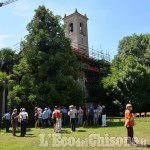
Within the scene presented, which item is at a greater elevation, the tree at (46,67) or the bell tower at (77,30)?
the bell tower at (77,30)

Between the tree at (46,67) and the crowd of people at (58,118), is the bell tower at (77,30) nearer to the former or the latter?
the tree at (46,67)

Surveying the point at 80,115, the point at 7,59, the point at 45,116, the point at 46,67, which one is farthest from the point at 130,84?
the point at 45,116

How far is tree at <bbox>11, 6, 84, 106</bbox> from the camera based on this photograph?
28744 mm

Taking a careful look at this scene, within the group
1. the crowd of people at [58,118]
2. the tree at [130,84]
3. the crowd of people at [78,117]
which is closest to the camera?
the crowd of people at [58,118]

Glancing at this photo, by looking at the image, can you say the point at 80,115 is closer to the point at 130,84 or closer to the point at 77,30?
the point at 130,84

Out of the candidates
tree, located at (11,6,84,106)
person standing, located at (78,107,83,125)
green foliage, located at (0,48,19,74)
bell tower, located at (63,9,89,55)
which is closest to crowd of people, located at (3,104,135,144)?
person standing, located at (78,107,83,125)

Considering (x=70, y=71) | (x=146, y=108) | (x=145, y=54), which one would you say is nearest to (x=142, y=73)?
(x=146, y=108)

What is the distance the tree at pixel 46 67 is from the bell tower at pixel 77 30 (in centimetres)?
2023

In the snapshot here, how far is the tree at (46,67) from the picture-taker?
28.7 meters

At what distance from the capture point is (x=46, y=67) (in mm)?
29266

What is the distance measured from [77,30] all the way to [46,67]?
24221mm

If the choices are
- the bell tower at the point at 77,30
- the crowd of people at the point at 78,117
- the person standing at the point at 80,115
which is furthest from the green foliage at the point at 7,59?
the bell tower at the point at 77,30

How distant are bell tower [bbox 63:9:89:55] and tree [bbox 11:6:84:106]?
66.4 feet

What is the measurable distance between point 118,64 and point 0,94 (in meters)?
22.4
